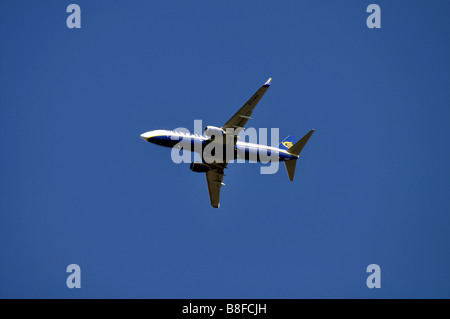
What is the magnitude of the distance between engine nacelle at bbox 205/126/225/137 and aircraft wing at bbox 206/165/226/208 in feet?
27.6

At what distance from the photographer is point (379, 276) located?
80750 millimetres

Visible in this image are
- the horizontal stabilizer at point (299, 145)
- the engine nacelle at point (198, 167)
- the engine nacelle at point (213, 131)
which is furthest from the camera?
the engine nacelle at point (198, 167)

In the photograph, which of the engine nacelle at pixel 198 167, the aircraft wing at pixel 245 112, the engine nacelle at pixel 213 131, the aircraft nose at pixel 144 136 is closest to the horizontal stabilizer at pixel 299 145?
the aircraft wing at pixel 245 112

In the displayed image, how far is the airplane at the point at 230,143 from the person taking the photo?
2495 inches

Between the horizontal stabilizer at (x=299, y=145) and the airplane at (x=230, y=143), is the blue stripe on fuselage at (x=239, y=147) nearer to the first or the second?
the airplane at (x=230, y=143)

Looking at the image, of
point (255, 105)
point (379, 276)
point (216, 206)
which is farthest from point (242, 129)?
point (379, 276)

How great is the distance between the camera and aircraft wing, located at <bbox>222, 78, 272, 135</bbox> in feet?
204

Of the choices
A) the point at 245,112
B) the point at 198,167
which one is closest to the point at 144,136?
the point at 198,167

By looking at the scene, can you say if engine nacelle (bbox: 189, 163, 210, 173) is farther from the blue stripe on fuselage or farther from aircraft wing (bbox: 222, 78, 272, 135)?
aircraft wing (bbox: 222, 78, 272, 135)

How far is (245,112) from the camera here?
6331 cm

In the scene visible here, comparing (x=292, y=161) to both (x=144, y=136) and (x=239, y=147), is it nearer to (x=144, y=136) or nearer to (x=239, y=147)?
(x=239, y=147)

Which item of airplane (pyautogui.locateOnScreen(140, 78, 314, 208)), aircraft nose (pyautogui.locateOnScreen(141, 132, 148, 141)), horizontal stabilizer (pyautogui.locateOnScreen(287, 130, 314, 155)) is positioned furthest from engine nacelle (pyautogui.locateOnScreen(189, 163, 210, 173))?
horizontal stabilizer (pyautogui.locateOnScreen(287, 130, 314, 155))

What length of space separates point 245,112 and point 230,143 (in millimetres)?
4966
